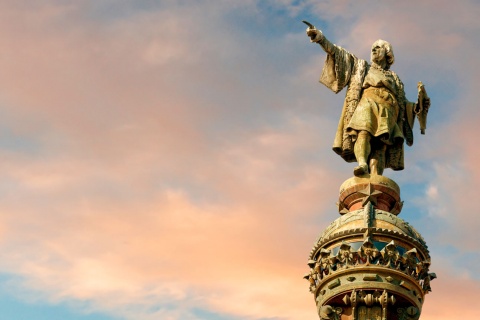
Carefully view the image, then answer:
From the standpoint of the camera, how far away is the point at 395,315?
81.8ft

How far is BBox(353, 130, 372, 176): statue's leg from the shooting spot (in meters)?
28.1

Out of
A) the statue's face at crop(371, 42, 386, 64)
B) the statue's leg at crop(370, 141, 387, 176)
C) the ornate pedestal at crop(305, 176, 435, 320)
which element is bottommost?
the ornate pedestal at crop(305, 176, 435, 320)

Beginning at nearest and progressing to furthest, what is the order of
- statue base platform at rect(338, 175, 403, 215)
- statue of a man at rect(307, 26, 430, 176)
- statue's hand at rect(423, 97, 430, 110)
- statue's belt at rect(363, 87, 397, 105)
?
1. statue base platform at rect(338, 175, 403, 215)
2. statue of a man at rect(307, 26, 430, 176)
3. statue's belt at rect(363, 87, 397, 105)
4. statue's hand at rect(423, 97, 430, 110)

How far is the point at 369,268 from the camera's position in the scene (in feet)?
81.4

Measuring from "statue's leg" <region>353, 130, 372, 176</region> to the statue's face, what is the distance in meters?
2.66

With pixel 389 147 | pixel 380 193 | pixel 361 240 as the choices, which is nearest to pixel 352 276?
pixel 361 240

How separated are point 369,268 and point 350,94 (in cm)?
654

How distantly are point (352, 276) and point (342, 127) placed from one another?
19.6 ft

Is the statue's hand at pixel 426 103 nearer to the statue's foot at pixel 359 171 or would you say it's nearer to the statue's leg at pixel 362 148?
the statue's leg at pixel 362 148

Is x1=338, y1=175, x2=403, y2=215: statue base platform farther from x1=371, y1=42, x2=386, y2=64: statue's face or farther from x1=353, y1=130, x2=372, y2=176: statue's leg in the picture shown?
x1=371, y1=42, x2=386, y2=64: statue's face

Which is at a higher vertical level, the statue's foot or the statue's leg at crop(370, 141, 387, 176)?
the statue's leg at crop(370, 141, 387, 176)

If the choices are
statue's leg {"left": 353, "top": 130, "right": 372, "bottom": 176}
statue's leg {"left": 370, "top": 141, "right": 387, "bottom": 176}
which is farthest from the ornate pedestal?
statue's leg {"left": 370, "top": 141, "right": 387, "bottom": 176}

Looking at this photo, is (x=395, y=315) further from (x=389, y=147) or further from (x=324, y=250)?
(x=389, y=147)

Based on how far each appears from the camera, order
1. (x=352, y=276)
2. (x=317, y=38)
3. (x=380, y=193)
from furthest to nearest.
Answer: (x=317, y=38)
(x=380, y=193)
(x=352, y=276)
